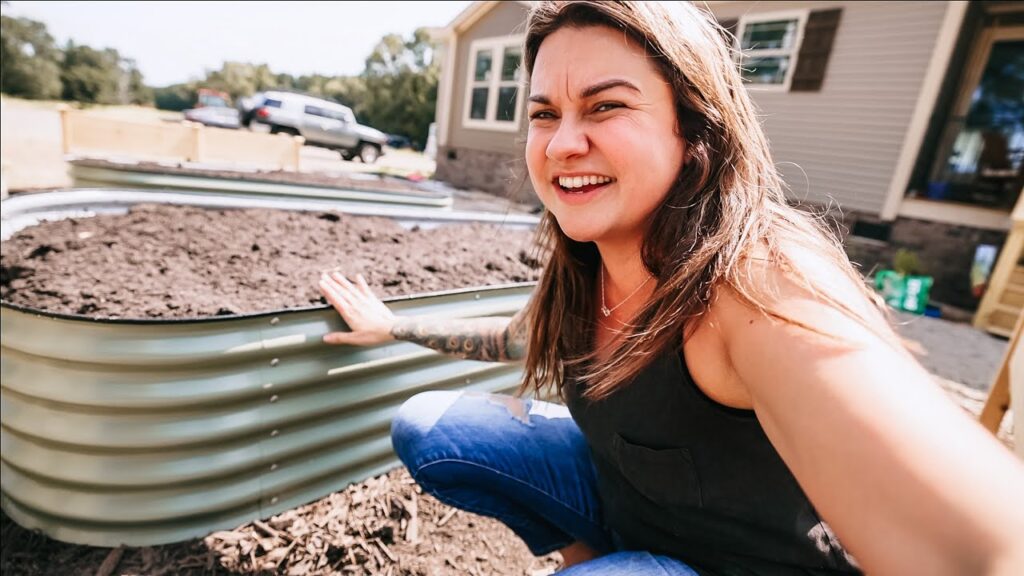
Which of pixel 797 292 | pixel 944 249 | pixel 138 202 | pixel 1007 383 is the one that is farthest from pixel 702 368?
pixel 944 249

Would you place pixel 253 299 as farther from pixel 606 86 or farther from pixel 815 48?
pixel 815 48

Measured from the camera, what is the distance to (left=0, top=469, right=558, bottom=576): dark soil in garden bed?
150cm

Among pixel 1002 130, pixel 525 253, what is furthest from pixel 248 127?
pixel 1002 130

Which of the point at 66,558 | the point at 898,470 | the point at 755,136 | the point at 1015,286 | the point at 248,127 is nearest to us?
the point at 898,470

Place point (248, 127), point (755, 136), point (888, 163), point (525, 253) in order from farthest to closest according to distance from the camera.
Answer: point (248, 127)
point (888, 163)
point (525, 253)
point (755, 136)

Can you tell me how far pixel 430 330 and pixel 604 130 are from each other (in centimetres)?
105

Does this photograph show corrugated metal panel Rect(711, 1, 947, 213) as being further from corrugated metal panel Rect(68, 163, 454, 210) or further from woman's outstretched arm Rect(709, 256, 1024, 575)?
woman's outstretched arm Rect(709, 256, 1024, 575)

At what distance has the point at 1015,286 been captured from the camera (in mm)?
5750

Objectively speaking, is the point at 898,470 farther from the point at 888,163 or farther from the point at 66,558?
the point at 888,163

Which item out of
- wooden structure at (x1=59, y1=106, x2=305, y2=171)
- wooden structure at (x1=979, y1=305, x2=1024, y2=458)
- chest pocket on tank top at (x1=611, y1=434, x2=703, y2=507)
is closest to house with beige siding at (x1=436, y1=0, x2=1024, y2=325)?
wooden structure at (x1=979, y1=305, x2=1024, y2=458)

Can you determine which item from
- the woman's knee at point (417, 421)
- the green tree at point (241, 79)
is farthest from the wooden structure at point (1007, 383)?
the green tree at point (241, 79)

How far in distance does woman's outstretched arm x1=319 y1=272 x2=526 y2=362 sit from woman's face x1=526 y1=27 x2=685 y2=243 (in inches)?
27.6

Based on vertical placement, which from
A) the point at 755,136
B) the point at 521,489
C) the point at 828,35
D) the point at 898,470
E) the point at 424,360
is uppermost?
the point at 828,35

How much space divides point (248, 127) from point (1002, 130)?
790 inches
